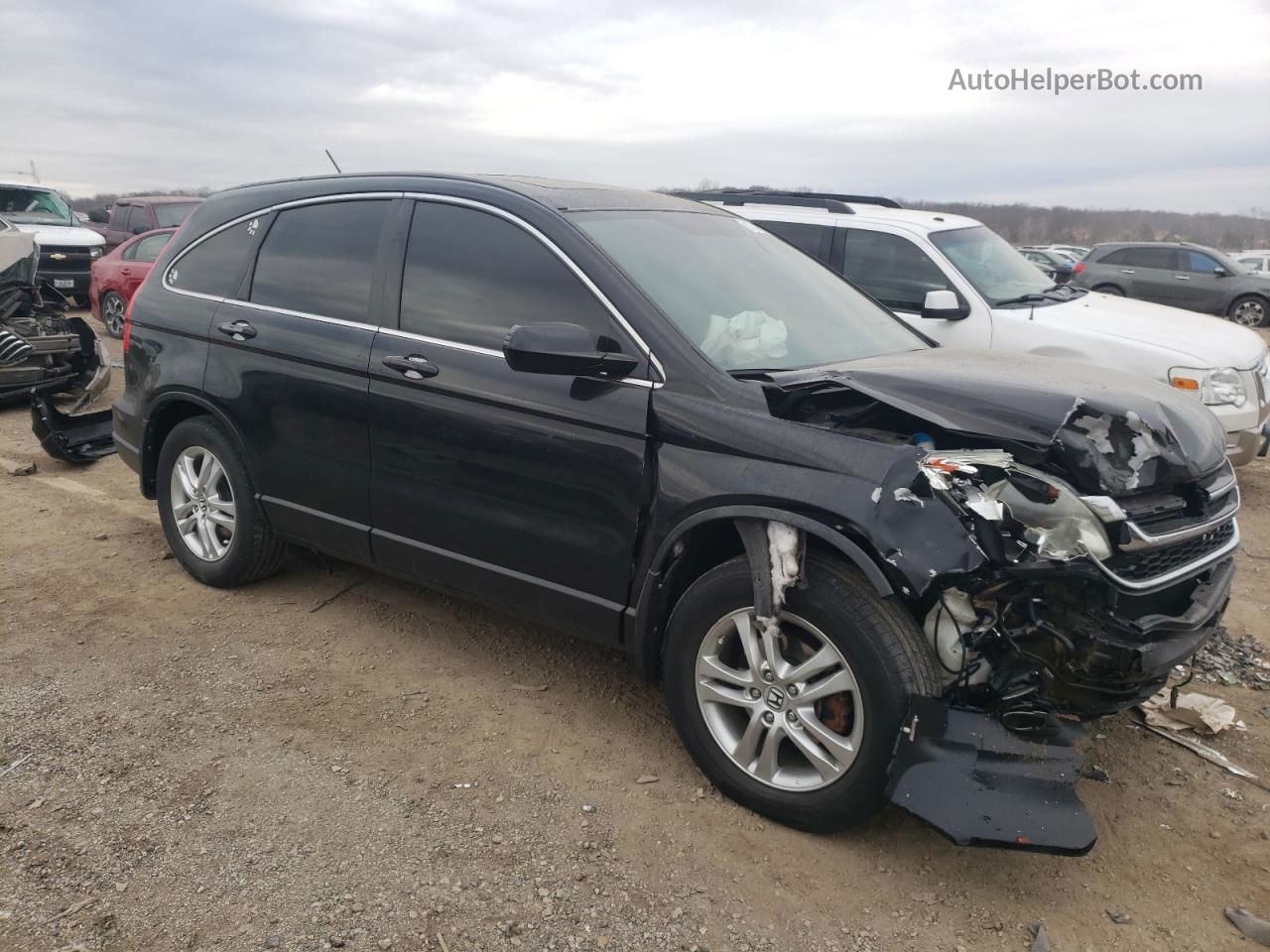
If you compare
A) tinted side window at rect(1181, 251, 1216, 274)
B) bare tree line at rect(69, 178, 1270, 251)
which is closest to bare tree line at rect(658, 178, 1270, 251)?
bare tree line at rect(69, 178, 1270, 251)

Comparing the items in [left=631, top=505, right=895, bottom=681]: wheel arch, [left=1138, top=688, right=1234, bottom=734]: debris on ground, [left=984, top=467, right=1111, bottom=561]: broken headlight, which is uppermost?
[left=984, top=467, right=1111, bottom=561]: broken headlight

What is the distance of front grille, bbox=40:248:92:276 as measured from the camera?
15.2 meters

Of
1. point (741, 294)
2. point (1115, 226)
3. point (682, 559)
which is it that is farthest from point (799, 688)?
point (1115, 226)

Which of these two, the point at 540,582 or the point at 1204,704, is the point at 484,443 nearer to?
the point at 540,582

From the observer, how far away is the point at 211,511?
4.59 meters

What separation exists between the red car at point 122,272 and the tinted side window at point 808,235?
879cm

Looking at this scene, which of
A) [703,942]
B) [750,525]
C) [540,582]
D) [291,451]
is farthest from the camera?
[291,451]

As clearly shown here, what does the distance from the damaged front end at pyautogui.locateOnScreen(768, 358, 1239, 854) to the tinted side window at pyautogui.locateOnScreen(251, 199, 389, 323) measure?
2272mm

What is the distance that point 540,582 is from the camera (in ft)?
11.3

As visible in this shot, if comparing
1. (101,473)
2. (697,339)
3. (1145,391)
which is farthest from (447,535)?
(101,473)

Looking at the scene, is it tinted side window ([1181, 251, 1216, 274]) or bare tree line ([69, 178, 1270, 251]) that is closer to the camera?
tinted side window ([1181, 251, 1216, 274])

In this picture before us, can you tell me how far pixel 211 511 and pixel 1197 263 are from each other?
20.5m

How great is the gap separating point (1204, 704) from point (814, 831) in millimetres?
1866

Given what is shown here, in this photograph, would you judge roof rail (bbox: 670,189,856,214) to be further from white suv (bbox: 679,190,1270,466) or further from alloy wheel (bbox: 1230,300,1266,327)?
alloy wheel (bbox: 1230,300,1266,327)
